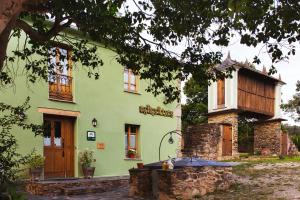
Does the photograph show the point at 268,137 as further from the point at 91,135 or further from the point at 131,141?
the point at 91,135

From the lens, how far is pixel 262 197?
12078mm

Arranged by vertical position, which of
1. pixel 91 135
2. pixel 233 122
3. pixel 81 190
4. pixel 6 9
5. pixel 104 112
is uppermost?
pixel 6 9

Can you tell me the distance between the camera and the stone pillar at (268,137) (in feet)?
98.9

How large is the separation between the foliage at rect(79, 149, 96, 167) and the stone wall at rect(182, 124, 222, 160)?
10.4 metres

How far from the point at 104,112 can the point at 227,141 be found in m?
11.7

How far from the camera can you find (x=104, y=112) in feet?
58.7

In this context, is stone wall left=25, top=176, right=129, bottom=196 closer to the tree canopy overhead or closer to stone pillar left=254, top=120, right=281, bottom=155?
the tree canopy overhead

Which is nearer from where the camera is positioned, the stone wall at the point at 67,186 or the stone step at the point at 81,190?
the stone wall at the point at 67,186

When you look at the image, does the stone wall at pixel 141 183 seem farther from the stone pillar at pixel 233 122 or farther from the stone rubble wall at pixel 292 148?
the stone rubble wall at pixel 292 148

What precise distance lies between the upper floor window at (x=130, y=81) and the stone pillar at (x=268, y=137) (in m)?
13.7

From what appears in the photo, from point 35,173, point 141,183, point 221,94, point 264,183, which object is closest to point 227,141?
point 221,94

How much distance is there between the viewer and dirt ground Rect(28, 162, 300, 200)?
40.6 feet

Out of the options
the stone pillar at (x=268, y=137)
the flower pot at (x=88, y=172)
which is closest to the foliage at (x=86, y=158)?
the flower pot at (x=88, y=172)

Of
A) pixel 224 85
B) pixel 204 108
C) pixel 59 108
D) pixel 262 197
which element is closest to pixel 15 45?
pixel 59 108
